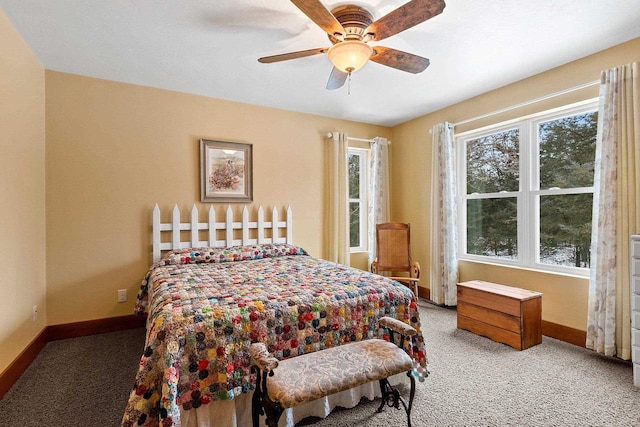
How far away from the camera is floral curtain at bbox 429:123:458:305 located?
3.77 metres

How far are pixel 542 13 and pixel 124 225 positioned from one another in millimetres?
3901

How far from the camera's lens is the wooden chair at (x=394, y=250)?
395 centimetres

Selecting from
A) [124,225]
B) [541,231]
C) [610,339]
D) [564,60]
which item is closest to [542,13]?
[564,60]

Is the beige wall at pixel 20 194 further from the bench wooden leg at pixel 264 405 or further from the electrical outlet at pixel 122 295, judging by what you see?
the bench wooden leg at pixel 264 405

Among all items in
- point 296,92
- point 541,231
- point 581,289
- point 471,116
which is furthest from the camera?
point 471,116

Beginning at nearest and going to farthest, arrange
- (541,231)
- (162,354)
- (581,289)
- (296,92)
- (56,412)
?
(162,354) < (56,412) < (581,289) < (541,231) < (296,92)

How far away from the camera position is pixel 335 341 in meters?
1.84

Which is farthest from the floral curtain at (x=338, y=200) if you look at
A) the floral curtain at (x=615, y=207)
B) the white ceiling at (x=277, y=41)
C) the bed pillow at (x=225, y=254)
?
the floral curtain at (x=615, y=207)

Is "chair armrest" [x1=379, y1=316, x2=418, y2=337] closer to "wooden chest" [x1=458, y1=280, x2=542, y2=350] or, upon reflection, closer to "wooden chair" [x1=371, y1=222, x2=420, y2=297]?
"wooden chest" [x1=458, y1=280, x2=542, y2=350]

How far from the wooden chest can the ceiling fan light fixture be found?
2323 millimetres

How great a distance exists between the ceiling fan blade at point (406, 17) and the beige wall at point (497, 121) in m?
2.00

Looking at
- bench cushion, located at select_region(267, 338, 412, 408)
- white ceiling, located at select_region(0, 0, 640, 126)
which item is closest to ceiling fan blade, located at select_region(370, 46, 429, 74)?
white ceiling, located at select_region(0, 0, 640, 126)

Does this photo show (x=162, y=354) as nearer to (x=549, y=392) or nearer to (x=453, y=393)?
(x=453, y=393)

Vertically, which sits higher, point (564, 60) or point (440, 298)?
point (564, 60)
